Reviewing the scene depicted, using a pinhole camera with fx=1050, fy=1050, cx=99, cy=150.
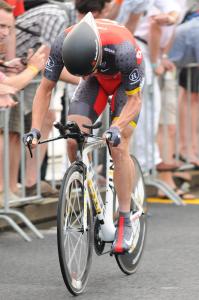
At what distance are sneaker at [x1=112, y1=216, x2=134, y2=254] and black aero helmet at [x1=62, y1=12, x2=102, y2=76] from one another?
3.90 ft

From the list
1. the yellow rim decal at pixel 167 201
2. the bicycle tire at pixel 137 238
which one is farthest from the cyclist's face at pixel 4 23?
the yellow rim decal at pixel 167 201

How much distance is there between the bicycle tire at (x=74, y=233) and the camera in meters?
6.31

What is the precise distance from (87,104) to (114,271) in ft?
4.03

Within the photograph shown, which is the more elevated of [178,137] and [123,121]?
[123,121]

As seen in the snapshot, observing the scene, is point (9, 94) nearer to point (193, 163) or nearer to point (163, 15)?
point (163, 15)

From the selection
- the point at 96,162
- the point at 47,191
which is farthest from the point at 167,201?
the point at 47,191

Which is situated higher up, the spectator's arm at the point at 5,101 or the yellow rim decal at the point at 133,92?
the yellow rim decal at the point at 133,92

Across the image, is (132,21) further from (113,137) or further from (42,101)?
(113,137)

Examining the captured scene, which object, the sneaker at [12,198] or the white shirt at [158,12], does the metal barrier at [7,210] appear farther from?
the white shirt at [158,12]

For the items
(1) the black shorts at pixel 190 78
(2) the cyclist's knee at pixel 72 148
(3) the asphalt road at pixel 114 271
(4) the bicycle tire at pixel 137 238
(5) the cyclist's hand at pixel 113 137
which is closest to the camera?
(5) the cyclist's hand at pixel 113 137

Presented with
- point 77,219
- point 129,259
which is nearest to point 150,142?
point 129,259

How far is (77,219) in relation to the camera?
656 cm

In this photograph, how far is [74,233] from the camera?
6.57 m

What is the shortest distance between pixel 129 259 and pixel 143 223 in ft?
1.75
